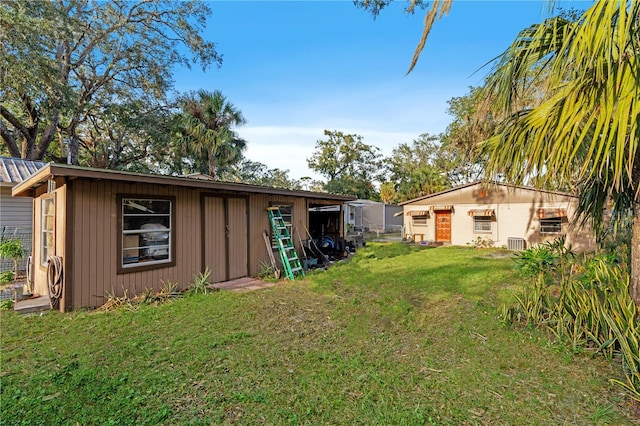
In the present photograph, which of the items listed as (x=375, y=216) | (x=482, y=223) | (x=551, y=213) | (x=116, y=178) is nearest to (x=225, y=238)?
(x=116, y=178)

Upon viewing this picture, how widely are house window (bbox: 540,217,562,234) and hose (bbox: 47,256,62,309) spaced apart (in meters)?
15.7

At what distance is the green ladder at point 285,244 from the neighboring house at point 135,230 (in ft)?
1.30

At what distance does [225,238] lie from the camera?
7305 mm

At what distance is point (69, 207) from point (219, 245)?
2.93m

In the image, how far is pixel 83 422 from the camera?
2.30m

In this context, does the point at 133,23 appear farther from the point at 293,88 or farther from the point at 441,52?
the point at 441,52

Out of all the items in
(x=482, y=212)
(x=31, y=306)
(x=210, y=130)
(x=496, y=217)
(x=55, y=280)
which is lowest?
(x=31, y=306)

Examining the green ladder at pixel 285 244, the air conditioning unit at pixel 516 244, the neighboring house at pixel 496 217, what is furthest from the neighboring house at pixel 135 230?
the air conditioning unit at pixel 516 244

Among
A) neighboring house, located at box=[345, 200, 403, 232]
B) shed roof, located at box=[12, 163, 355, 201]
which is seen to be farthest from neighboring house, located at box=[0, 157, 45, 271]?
neighboring house, located at box=[345, 200, 403, 232]

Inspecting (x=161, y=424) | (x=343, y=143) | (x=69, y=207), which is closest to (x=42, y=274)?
(x=69, y=207)

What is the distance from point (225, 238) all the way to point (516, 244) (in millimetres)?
12154

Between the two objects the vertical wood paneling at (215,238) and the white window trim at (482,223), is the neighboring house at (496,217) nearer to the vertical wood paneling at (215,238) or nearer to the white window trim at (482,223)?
the white window trim at (482,223)

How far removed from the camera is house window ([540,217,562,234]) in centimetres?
1262

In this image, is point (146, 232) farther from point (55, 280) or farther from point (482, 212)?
point (482, 212)
